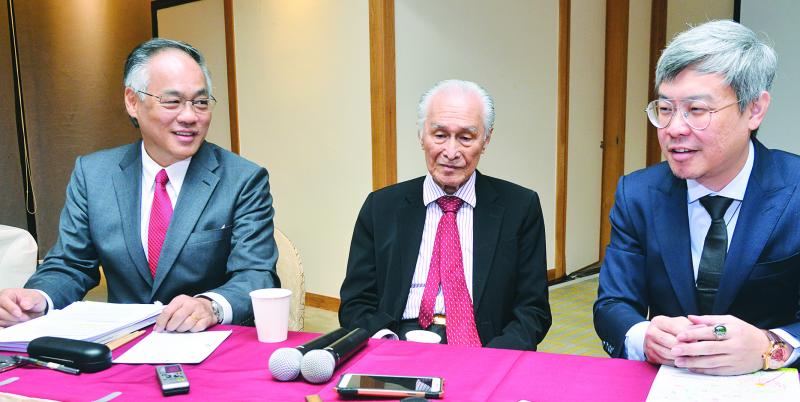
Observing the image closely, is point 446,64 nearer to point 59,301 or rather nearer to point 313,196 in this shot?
point 313,196

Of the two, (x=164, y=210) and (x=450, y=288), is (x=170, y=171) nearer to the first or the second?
(x=164, y=210)

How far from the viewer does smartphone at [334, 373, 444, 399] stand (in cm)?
106

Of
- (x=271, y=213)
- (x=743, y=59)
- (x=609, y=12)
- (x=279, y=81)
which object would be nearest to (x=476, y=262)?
(x=271, y=213)

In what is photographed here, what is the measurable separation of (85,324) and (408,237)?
90cm

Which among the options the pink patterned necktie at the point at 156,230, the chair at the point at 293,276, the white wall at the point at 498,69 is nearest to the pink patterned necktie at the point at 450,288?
the chair at the point at 293,276

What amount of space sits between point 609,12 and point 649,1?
650mm

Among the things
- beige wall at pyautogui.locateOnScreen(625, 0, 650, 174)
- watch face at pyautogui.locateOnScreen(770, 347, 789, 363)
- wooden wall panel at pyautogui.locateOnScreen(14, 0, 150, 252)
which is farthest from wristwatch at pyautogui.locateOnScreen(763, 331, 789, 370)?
wooden wall panel at pyautogui.locateOnScreen(14, 0, 150, 252)

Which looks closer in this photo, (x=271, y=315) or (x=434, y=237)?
(x=271, y=315)

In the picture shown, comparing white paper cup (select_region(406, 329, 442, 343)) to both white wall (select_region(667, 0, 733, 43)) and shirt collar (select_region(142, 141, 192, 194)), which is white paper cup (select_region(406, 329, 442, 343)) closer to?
shirt collar (select_region(142, 141, 192, 194))

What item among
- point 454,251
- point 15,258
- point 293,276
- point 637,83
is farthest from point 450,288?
point 637,83

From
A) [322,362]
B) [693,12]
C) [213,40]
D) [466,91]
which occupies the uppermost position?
[693,12]

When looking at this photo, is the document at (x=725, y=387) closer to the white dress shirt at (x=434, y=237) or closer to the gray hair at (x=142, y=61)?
the white dress shirt at (x=434, y=237)

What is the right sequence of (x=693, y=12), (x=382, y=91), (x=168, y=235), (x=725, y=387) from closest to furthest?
(x=725, y=387), (x=168, y=235), (x=382, y=91), (x=693, y=12)

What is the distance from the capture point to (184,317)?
144 centimetres
